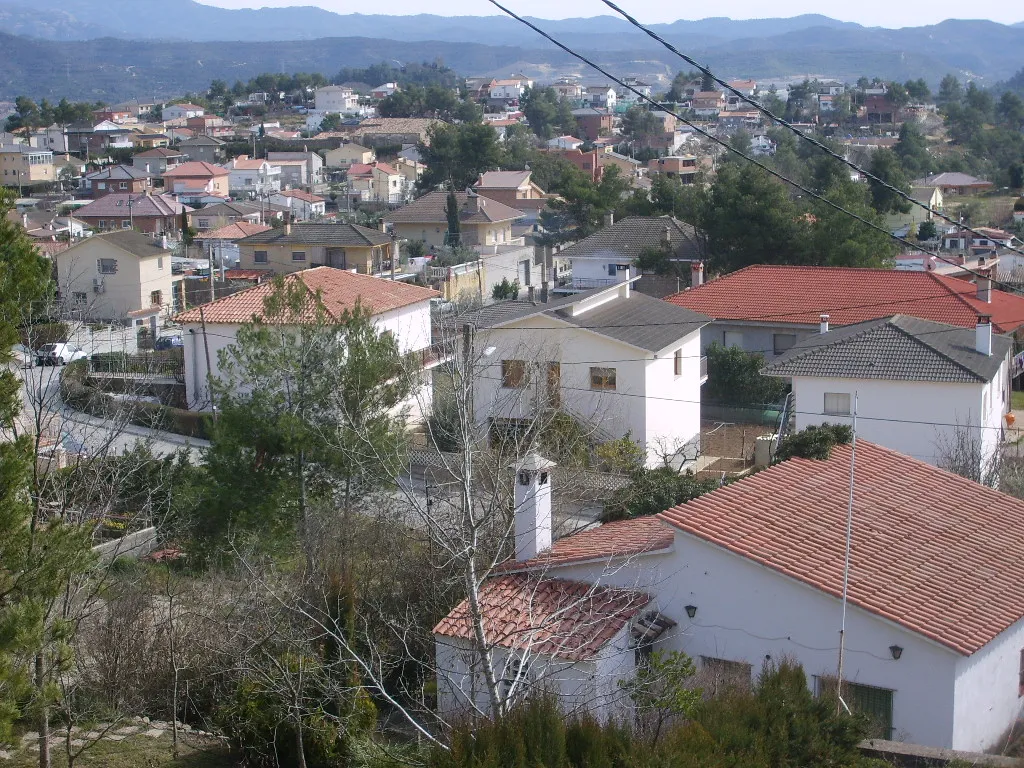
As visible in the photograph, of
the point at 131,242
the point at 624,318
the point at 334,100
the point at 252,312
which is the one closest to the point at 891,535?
the point at 624,318

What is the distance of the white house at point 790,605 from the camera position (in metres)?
9.38

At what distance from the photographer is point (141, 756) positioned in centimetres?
944

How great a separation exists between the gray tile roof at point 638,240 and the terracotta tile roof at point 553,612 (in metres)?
29.1

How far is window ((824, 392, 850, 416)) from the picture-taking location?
21.2 metres

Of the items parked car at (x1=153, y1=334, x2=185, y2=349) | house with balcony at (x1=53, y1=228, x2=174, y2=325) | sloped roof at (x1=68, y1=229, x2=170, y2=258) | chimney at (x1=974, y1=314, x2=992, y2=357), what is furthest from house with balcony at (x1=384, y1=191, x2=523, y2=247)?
chimney at (x1=974, y1=314, x2=992, y2=357)

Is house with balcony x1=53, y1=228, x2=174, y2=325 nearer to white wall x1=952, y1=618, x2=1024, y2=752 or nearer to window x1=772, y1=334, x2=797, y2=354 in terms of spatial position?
window x1=772, y1=334, x2=797, y2=354

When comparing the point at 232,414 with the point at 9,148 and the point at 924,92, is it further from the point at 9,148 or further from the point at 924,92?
the point at 924,92

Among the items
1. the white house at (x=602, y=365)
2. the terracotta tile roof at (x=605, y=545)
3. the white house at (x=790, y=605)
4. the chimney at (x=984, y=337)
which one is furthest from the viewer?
the white house at (x=602, y=365)

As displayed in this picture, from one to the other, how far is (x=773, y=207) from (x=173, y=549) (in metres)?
24.5

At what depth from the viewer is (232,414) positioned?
15.3 m

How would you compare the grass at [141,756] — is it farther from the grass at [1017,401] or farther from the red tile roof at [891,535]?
the grass at [1017,401]

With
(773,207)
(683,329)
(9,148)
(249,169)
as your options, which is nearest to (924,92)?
(249,169)

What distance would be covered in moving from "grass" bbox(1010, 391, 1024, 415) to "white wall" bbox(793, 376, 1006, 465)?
8.39 meters

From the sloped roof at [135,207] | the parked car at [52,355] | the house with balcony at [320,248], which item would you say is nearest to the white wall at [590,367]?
the parked car at [52,355]
